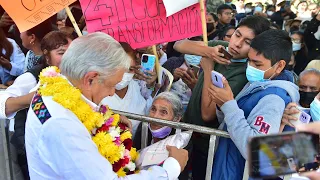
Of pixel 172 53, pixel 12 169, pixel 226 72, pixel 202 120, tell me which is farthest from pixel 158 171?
pixel 172 53

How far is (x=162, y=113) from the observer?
9.09ft

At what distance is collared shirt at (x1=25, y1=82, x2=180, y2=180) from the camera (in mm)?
1536

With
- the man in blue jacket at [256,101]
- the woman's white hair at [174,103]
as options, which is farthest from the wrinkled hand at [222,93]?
the woman's white hair at [174,103]

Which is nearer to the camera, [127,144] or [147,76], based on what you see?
[127,144]

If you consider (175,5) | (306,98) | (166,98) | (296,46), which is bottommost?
(296,46)

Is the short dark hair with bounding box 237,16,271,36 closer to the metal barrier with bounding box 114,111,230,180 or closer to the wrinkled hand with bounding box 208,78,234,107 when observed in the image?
the wrinkled hand with bounding box 208,78,234,107

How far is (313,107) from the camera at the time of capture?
243 centimetres

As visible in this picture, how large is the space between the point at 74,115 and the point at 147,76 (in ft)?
5.46

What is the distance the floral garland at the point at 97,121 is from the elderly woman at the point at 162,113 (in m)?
0.55

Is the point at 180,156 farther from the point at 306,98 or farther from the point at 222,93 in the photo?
the point at 306,98

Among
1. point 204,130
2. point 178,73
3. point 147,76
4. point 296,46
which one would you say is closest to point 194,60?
point 178,73

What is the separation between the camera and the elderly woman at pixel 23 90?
2273 mm

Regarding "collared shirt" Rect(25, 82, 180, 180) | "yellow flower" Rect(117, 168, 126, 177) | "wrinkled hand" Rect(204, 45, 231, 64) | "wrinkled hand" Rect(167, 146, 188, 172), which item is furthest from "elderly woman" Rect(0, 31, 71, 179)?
"wrinkled hand" Rect(204, 45, 231, 64)

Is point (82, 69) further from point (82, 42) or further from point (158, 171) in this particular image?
point (158, 171)
